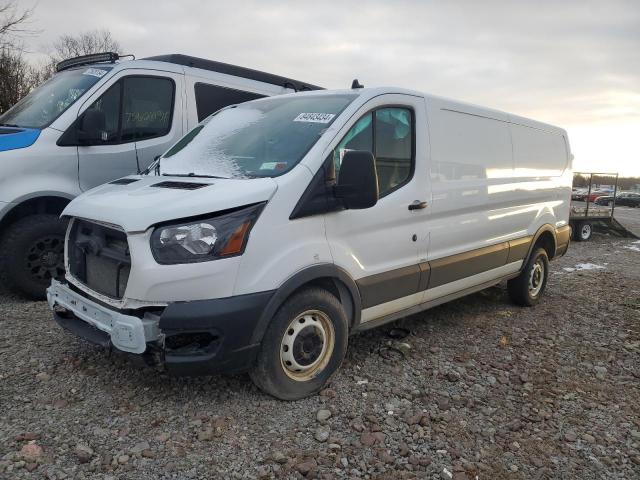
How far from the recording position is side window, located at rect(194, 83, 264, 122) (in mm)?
5961

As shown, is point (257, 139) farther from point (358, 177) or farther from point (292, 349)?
point (292, 349)

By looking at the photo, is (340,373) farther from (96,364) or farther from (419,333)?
(96,364)

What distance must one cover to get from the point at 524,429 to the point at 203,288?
2154 millimetres

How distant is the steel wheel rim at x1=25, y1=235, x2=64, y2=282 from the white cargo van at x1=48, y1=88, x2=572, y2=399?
162cm

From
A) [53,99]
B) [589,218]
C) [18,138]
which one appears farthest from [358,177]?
[589,218]

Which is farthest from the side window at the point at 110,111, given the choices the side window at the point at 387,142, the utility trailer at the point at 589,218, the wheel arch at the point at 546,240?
the utility trailer at the point at 589,218

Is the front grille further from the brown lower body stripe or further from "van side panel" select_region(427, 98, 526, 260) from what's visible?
"van side panel" select_region(427, 98, 526, 260)

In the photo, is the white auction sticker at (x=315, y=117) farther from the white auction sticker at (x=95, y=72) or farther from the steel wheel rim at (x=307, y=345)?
the white auction sticker at (x=95, y=72)

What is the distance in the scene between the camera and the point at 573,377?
399 cm

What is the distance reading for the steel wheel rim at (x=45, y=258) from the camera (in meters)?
4.89

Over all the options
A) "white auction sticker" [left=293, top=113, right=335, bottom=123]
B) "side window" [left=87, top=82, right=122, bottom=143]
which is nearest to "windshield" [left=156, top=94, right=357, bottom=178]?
"white auction sticker" [left=293, top=113, right=335, bottom=123]

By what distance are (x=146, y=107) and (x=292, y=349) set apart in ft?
11.7

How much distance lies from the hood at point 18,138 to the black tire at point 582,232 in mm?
13613

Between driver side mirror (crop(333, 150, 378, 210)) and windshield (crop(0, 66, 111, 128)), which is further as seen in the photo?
windshield (crop(0, 66, 111, 128))
